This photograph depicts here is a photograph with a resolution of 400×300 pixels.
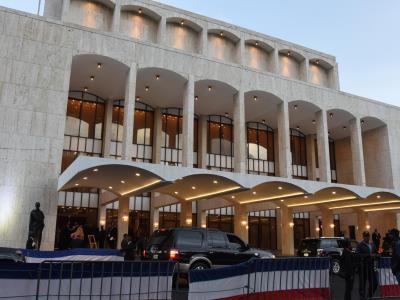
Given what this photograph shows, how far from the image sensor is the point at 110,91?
30.3 metres

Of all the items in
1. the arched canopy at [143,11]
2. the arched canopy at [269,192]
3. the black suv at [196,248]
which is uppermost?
the arched canopy at [143,11]

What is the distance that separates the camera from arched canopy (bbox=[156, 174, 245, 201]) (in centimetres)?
2152

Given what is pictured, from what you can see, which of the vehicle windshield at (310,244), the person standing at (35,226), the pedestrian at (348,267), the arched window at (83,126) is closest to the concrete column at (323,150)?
the vehicle windshield at (310,244)

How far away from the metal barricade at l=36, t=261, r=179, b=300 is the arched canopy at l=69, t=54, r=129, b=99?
19678mm

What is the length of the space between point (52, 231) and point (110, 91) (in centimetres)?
1250

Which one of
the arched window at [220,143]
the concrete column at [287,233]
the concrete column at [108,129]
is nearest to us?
the concrete column at [287,233]

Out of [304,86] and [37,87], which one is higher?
[304,86]

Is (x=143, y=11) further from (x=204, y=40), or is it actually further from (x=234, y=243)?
(x=234, y=243)

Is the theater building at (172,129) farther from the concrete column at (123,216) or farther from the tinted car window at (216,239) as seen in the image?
the tinted car window at (216,239)

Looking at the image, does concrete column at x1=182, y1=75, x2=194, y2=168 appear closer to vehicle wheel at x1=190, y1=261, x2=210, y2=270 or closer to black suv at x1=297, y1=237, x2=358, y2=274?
black suv at x1=297, y1=237, x2=358, y2=274

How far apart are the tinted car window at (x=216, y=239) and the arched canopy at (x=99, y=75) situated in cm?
1496

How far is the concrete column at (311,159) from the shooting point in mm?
38844

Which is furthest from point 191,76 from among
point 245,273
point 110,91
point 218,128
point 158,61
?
point 245,273

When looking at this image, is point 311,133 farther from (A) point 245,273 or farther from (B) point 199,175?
(A) point 245,273
